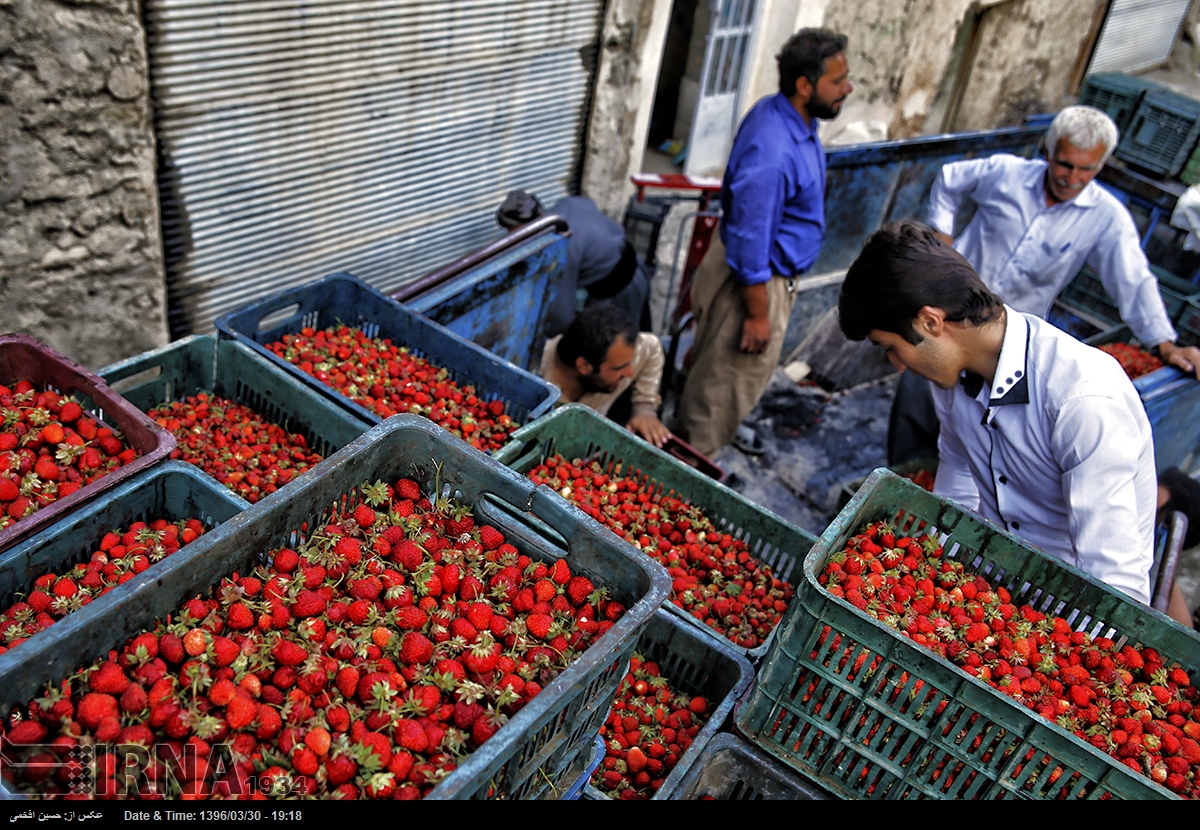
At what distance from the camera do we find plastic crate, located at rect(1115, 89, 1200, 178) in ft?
24.5

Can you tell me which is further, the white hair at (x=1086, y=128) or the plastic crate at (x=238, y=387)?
the white hair at (x=1086, y=128)

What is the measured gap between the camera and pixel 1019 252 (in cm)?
437

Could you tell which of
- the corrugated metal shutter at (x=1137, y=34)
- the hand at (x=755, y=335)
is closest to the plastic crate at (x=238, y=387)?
Answer: the hand at (x=755, y=335)

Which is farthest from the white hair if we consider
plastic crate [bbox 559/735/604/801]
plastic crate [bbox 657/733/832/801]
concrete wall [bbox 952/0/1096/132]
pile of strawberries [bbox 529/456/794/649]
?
concrete wall [bbox 952/0/1096/132]

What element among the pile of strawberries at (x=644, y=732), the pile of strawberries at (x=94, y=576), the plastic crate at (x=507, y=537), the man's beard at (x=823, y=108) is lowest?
the pile of strawberries at (x=644, y=732)

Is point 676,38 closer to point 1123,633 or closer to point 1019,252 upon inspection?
point 1019,252

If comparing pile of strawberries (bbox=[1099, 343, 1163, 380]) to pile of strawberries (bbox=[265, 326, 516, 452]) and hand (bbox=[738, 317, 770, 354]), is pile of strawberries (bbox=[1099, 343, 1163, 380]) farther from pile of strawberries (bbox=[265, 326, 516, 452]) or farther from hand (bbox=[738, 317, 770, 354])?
pile of strawberries (bbox=[265, 326, 516, 452])

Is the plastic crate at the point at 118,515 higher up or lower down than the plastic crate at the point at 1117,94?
lower down

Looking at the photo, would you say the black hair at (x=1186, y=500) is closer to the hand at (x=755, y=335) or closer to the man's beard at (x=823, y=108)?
the hand at (x=755, y=335)

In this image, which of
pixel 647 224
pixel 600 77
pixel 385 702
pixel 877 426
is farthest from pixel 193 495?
pixel 877 426

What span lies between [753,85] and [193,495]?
6267 millimetres

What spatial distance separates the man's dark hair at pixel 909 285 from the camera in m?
2.30

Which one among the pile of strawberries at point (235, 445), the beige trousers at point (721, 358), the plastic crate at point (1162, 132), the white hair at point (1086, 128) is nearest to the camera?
the pile of strawberries at point (235, 445)

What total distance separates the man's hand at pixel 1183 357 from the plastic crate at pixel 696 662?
294 centimetres
